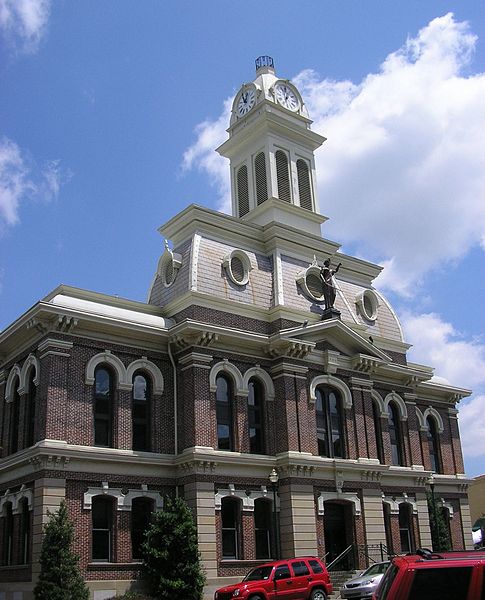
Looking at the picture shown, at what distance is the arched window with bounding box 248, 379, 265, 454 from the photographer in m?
33.6

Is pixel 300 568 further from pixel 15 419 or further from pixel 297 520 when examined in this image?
pixel 15 419

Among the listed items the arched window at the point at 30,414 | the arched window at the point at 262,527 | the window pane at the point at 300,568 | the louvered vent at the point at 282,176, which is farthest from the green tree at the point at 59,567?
the louvered vent at the point at 282,176

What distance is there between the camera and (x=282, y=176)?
42.1 m

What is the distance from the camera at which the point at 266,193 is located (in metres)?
41.2

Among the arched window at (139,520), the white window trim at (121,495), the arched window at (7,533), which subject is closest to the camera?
the white window trim at (121,495)

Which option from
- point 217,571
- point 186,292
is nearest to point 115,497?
point 217,571

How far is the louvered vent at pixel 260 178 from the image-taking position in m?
41.4

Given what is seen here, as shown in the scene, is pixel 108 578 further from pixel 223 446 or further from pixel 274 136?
pixel 274 136

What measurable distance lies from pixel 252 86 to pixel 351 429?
2108 centimetres

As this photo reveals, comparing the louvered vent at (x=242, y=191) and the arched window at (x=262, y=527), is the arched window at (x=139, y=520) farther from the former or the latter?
the louvered vent at (x=242, y=191)

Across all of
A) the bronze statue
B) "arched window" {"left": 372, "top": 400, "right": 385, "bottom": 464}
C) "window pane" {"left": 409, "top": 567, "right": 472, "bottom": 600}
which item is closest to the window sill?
"arched window" {"left": 372, "top": 400, "right": 385, "bottom": 464}

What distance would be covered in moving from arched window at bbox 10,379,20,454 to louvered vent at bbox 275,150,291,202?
17567 millimetres

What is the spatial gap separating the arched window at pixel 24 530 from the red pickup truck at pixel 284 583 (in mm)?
7864

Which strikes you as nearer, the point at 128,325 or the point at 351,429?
the point at 128,325
